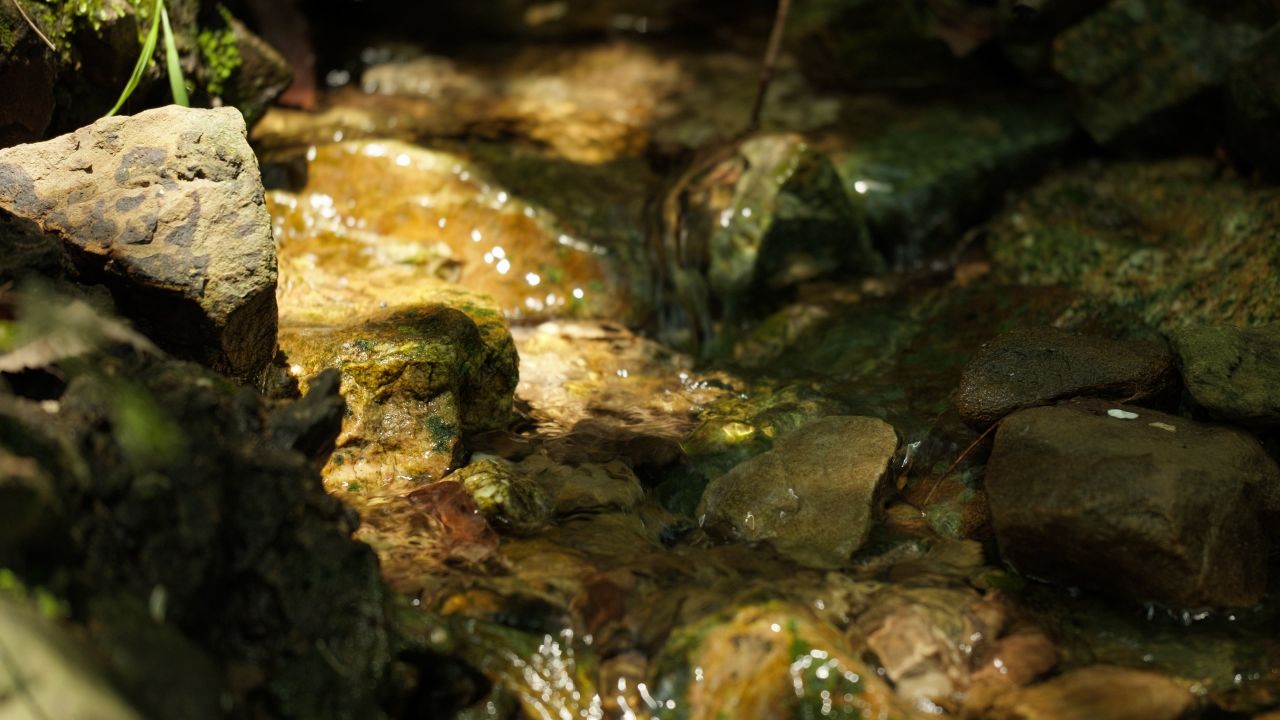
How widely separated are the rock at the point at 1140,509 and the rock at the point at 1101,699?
352mm

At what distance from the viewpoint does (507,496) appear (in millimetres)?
3289

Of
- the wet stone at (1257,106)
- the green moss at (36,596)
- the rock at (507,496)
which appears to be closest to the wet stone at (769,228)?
the wet stone at (1257,106)

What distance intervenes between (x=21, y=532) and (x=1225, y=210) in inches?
201

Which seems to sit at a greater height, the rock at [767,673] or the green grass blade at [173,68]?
the green grass blade at [173,68]

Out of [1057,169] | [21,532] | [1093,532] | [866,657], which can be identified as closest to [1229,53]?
[1057,169]

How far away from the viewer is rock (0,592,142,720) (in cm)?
189

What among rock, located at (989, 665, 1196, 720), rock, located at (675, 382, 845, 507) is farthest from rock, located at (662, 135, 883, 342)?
rock, located at (989, 665, 1196, 720)

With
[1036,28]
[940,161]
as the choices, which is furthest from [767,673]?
[1036,28]

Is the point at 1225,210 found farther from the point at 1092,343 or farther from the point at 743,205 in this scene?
the point at 743,205

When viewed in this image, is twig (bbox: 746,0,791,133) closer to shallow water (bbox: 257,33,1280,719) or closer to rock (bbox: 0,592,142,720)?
shallow water (bbox: 257,33,1280,719)

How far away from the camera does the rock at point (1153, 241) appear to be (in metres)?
4.44

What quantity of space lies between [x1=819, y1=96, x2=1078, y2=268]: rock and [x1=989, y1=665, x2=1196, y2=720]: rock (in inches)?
122

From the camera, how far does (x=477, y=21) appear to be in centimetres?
766

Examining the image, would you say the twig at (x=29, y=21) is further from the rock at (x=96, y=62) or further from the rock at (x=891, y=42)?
the rock at (x=891, y=42)
